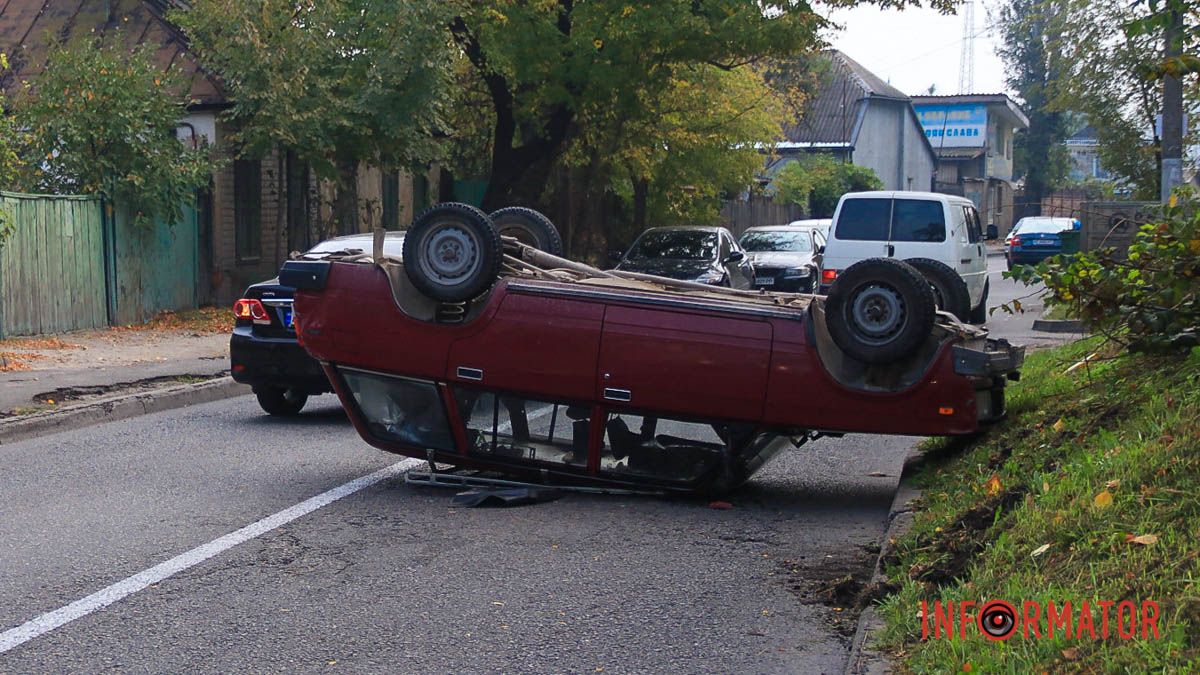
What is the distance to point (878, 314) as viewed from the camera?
307 inches

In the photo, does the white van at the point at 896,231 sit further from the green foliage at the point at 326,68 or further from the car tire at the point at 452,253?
the car tire at the point at 452,253

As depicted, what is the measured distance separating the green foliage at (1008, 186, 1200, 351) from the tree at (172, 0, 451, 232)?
14.4 meters

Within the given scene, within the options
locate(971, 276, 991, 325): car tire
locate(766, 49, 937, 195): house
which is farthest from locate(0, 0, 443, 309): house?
locate(766, 49, 937, 195): house

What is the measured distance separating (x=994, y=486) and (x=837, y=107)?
5324 centimetres

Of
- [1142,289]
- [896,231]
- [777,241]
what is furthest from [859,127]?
[1142,289]

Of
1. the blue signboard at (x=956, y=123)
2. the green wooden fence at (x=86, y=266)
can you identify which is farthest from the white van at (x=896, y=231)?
the blue signboard at (x=956, y=123)

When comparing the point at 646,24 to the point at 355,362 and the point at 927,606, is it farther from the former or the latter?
the point at 927,606

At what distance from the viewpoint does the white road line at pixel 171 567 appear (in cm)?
577

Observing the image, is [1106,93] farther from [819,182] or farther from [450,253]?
[450,253]

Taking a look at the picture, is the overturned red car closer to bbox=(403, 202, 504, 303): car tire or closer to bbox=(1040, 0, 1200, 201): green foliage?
bbox=(403, 202, 504, 303): car tire

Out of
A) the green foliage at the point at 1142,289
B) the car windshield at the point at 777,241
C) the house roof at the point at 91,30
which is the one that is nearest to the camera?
the green foliage at the point at 1142,289

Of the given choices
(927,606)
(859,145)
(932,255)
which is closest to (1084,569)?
(927,606)

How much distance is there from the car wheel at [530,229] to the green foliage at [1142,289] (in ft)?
11.2

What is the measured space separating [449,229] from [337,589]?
2.66 metres
